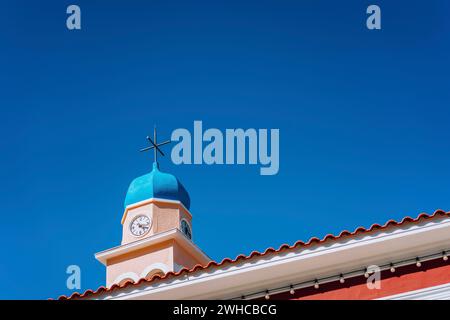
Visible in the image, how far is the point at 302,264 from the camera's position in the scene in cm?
1255

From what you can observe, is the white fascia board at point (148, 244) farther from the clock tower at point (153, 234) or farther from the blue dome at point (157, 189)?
the blue dome at point (157, 189)

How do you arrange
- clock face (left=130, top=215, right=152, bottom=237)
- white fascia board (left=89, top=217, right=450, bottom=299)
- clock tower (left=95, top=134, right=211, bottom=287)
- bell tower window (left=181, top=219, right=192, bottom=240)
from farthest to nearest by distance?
bell tower window (left=181, top=219, right=192, bottom=240)
clock face (left=130, top=215, right=152, bottom=237)
clock tower (left=95, top=134, right=211, bottom=287)
white fascia board (left=89, top=217, right=450, bottom=299)

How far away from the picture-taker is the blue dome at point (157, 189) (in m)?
29.3

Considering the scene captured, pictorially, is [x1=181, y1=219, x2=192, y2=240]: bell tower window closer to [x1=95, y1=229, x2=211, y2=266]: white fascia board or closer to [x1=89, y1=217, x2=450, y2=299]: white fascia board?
[x1=95, y1=229, x2=211, y2=266]: white fascia board

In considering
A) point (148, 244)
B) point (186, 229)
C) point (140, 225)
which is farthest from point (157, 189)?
point (148, 244)

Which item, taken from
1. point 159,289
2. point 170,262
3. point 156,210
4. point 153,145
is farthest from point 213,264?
point 153,145

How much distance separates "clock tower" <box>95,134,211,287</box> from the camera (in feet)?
90.0

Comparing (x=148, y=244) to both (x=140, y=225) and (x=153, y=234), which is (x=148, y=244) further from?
(x=140, y=225)

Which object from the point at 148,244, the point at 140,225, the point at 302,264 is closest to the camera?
the point at 302,264

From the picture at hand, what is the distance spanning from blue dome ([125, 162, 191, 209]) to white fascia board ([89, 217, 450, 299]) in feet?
53.9

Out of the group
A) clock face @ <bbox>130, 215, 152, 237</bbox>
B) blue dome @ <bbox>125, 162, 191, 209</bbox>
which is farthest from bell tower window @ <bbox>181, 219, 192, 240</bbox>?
clock face @ <bbox>130, 215, 152, 237</bbox>

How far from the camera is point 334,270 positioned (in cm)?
1274

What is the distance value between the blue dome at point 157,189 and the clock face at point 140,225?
72 centimetres

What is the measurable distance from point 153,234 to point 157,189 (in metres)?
1.73
